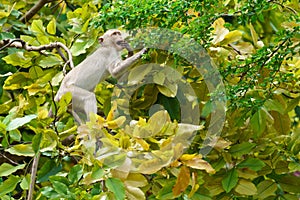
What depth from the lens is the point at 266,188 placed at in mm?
1467

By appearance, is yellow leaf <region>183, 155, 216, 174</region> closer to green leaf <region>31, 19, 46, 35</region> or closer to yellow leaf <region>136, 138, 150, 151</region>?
yellow leaf <region>136, 138, 150, 151</region>

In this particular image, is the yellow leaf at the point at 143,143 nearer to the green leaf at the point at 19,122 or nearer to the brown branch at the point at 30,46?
the green leaf at the point at 19,122

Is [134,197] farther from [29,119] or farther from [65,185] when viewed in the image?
[29,119]

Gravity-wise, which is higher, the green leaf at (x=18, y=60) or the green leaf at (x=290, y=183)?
the green leaf at (x=18, y=60)

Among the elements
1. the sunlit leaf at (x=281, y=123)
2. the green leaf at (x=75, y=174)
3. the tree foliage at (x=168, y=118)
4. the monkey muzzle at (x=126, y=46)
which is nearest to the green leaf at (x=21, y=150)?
the tree foliage at (x=168, y=118)

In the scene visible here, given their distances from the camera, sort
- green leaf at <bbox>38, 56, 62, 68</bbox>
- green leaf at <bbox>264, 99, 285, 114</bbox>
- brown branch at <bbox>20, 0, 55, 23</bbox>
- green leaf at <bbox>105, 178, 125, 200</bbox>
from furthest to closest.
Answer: brown branch at <bbox>20, 0, 55, 23</bbox>
green leaf at <bbox>38, 56, 62, 68</bbox>
green leaf at <bbox>264, 99, 285, 114</bbox>
green leaf at <bbox>105, 178, 125, 200</bbox>

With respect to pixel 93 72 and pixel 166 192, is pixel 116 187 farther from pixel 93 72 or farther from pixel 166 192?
pixel 93 72

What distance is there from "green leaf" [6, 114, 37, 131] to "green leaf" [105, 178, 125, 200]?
0.64 feet

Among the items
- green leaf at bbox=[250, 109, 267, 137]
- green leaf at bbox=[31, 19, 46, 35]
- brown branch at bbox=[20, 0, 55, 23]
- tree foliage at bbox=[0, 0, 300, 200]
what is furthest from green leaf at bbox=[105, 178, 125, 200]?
brown branch at bbox=[20, 0, 55, 23]

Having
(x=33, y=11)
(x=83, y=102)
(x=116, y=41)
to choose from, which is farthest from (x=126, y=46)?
(x=33, y=11)

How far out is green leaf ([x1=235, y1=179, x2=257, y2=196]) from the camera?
1395 millimetres

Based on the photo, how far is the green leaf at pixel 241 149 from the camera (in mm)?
1417

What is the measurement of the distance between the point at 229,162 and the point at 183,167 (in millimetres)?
276

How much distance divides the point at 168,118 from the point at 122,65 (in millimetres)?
179
